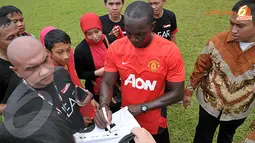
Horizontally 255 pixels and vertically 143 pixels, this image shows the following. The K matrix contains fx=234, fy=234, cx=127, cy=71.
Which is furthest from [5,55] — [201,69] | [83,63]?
[201,69]

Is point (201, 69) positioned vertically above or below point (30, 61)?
below

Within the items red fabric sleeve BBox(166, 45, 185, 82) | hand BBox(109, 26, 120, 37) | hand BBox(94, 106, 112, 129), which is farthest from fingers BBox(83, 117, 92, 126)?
hand BBox(109, 26, 120, 37)

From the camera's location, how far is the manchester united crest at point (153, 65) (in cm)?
193

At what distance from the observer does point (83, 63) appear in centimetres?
276

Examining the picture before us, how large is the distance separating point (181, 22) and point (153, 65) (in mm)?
5352

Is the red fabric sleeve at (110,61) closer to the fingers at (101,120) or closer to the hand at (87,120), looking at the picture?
the fingers at (101,120)

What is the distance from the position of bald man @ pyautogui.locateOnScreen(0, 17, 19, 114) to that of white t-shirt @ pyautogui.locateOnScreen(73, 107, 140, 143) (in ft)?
2.97

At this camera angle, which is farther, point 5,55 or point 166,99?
point 5,55

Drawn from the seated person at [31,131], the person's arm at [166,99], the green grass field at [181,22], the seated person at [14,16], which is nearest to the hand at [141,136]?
the person's arm at [166,99]

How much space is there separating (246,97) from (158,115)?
86cm

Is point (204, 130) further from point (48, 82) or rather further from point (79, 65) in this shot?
point (48, 82)

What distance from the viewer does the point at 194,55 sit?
520 centimetres

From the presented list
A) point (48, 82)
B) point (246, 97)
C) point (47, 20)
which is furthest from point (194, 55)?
point (47, 20)

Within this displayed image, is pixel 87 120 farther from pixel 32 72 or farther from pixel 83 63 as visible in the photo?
pixel 32 72
